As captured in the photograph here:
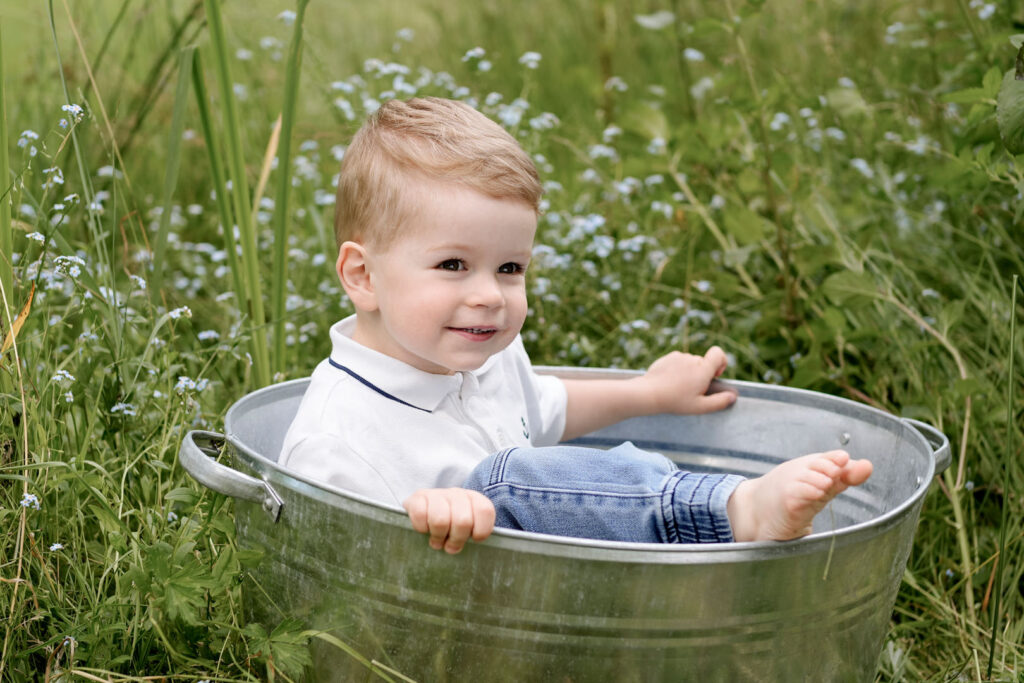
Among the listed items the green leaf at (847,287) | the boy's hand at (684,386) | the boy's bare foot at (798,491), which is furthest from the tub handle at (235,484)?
the green leaf at (847,287)

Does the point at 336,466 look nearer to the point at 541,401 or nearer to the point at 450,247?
the point at 450,247

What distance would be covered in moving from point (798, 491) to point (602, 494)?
29 cm

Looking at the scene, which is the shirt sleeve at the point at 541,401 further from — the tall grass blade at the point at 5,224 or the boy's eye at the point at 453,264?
the tall grass blade at the point at 5,224

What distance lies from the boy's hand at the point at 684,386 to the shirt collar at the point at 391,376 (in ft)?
1.44

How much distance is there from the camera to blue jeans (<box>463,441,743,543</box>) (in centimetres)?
139

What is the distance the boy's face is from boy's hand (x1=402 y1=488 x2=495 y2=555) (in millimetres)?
367

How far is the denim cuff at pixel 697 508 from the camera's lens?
1359 millimetres

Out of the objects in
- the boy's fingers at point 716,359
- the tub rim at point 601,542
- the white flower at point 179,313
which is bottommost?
the boy's fingers at point 716,359

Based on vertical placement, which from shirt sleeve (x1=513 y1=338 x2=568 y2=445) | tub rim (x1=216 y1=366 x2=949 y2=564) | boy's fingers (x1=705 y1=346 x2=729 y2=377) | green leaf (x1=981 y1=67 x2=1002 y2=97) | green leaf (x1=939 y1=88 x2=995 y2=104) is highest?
green leaf (x1=981 y1=67 x2=1002 y2=97)

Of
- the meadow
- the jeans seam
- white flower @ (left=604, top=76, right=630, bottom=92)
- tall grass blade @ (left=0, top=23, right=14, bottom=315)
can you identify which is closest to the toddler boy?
the jeans seam

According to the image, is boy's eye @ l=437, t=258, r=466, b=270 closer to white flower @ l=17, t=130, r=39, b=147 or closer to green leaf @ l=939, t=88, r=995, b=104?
white flower @ l=17, t=130, r=39, b=147

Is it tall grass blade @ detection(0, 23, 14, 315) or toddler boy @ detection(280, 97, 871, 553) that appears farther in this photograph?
tall grass blade @ detection(0, 23, 14, 315)

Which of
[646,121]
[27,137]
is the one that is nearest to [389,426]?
[27,137]

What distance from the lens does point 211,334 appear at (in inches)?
75.3
